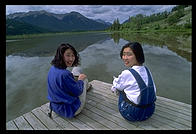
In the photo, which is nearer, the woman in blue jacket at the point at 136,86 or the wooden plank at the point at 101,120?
the woman in blue jacket at the point at 136,86

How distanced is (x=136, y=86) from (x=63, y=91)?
126cm

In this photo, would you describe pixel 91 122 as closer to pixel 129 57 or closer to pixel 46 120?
pixel 46 120

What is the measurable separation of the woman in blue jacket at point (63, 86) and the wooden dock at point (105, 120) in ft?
0.72

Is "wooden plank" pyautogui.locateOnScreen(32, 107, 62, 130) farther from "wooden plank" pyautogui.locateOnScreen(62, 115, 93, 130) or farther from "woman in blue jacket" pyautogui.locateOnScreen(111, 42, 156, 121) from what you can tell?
"woman in blue jacket" pyautogui.locateOnScreen(111, 42, 156, 121)

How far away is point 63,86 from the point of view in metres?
2.23

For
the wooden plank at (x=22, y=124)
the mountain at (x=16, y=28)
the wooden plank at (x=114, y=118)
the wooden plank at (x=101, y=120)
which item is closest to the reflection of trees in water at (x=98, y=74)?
the wooden plank at (x=114, y=118)

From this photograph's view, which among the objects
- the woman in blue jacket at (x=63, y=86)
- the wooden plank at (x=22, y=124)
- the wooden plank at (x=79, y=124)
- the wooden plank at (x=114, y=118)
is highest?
the woman in blue jacket at (x=63, y=86)

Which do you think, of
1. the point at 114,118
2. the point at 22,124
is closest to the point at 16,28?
the point at 22,124

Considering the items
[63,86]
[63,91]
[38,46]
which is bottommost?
[63,91]

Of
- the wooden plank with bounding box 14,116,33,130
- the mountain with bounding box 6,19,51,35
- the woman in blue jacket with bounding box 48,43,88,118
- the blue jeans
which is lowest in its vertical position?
the wooden plank with bounding box 14,116,33,130

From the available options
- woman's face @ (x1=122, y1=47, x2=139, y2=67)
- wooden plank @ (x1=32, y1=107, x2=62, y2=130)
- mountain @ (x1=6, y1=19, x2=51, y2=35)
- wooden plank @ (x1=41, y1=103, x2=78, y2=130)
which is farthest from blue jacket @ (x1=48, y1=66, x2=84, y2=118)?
mountain @ (x1=6, y1=19, x2=51, y2=35)

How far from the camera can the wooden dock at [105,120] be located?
2.37 meters

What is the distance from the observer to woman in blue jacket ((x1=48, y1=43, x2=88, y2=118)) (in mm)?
2219

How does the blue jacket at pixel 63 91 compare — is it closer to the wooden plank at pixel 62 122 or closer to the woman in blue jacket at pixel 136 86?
the wooden plank at pixel 62 122
